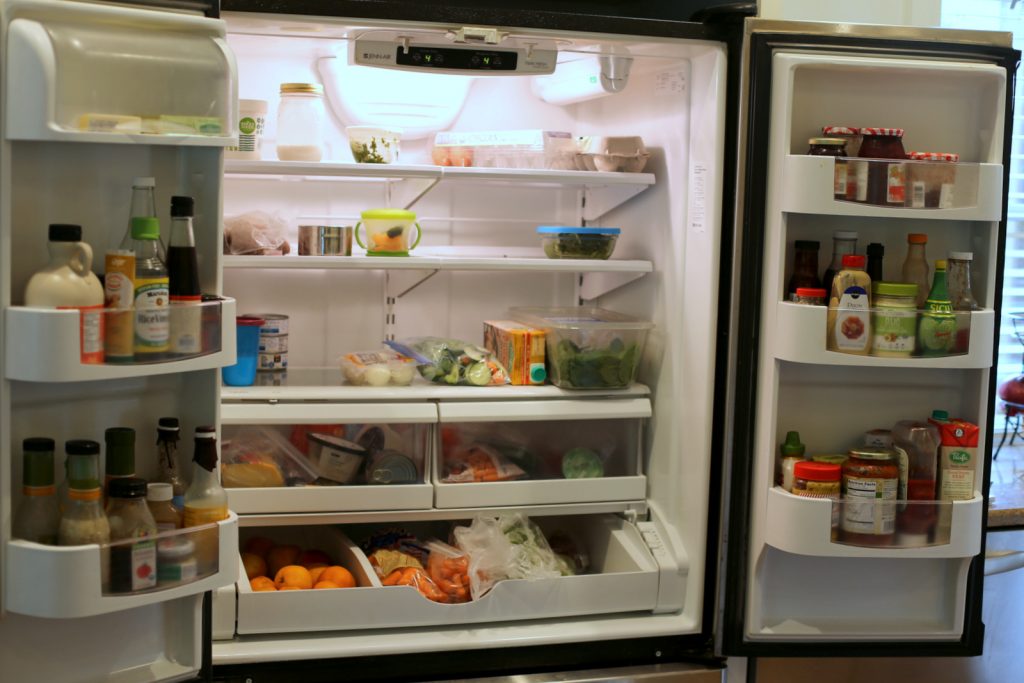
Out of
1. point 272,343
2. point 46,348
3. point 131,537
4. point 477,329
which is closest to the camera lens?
point 46,348

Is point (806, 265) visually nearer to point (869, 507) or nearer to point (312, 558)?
point (869, 507)

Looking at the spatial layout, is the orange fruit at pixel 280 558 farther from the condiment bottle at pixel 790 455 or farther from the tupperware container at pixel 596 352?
the condiment bottle at pixel 790 455

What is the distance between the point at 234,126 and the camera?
5.55 ft

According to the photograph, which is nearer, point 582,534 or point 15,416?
point 15,416

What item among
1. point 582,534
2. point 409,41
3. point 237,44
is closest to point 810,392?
point 582,534

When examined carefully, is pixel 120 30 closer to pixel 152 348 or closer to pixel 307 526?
pixel 152 348

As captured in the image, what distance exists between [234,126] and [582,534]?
1384mm

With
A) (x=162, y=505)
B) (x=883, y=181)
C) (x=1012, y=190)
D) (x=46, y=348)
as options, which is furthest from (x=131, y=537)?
(x=1012, y=190)

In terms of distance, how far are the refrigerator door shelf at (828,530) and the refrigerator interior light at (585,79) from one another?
911mm

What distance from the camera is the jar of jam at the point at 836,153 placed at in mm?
1952

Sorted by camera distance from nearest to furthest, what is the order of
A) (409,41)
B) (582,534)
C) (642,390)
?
(409,41), (642,390), (582,534)

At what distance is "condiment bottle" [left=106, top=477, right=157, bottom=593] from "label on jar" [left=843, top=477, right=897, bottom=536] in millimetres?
1208

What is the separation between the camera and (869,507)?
1992mm

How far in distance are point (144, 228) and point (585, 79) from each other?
3.96ft
